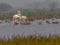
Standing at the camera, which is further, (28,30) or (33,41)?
(28,30)

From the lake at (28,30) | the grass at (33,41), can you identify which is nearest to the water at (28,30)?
the lake at (28,30)

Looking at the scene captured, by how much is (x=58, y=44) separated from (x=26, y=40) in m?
0.95

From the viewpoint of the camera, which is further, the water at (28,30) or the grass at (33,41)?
the water at (28,30)

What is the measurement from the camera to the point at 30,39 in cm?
994

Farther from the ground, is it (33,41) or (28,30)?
(28,30)

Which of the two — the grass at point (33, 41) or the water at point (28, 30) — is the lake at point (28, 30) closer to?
the water at point (28, 30)

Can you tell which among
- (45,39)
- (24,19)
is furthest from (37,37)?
(24,19)

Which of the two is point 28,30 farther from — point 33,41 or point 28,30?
point 33,41

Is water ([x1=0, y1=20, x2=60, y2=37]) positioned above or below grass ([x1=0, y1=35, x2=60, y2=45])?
above

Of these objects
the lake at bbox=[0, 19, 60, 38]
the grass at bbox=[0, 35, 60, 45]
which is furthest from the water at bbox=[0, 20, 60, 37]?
the grass at bbox=[0, 35, 60, 45]

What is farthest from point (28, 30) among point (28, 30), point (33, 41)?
point (33, 41)

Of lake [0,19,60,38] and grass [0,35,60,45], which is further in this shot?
lake [0,19,60,38]

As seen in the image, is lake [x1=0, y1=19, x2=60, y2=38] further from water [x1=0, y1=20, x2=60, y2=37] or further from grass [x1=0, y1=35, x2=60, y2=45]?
grass [x1=0, y1=35, x2=60, y2=45]

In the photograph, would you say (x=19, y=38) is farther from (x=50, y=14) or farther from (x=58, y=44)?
(x=50, y=14)
